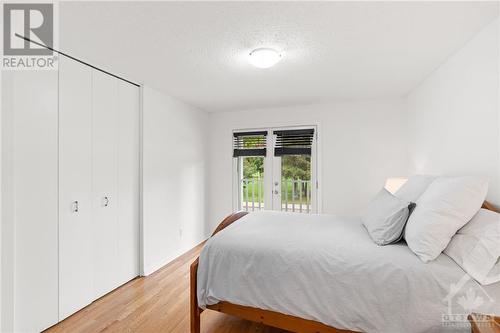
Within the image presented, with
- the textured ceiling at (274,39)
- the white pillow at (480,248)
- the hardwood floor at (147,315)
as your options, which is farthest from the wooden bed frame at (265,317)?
the textured ceiling at (274,39)

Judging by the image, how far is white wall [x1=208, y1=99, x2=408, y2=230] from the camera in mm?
3564

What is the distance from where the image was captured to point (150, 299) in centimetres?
242

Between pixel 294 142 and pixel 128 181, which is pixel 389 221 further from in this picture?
pixel 128 181

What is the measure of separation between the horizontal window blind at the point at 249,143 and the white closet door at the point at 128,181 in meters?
1.84

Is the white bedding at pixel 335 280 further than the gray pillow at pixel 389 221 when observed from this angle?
No

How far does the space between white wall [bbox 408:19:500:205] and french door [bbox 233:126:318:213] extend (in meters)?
1.61

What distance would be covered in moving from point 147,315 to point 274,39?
2651mm

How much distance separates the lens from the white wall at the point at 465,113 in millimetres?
1665

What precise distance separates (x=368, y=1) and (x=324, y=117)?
2.48 meters

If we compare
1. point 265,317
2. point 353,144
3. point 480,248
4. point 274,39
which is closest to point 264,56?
point 274,39

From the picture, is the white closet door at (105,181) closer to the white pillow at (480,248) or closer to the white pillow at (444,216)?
the white pillow at (444,216)

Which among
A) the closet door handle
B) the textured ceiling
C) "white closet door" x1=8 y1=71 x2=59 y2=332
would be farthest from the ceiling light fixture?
the closet door handle

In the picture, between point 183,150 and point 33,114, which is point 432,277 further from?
point 183,150

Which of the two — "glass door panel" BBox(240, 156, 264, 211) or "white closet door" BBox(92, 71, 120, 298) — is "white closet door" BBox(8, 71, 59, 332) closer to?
"white closet door" BBox(92, 71, 120, 298)
